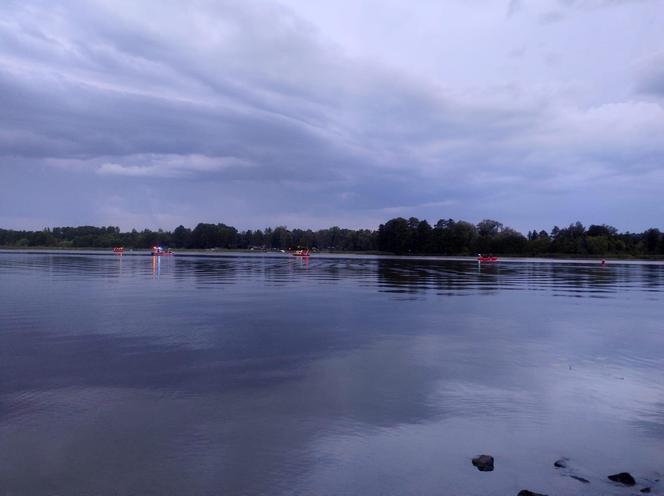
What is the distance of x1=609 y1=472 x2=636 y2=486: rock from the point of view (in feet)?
21.6

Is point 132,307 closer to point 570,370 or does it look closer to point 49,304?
point 49,304

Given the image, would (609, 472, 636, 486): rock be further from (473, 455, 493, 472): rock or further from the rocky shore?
(473, 455, 493, 472): rock

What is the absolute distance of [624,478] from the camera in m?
6.66

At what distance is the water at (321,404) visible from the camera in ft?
22.2

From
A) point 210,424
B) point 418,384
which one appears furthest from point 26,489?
point 418,384

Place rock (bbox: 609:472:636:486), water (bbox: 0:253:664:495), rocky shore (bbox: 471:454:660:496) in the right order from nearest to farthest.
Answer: rocky shore (bbox: 471:454:660:496), rock (bbox: 609:472:636:486), water (bbox: 0:253:664:495)

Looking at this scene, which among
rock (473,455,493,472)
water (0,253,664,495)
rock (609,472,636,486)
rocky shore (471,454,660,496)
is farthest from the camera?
rock (473,455,493,472)

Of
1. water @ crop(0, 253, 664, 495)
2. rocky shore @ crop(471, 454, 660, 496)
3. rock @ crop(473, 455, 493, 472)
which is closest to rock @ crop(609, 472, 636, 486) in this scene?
rocky shore @ crop(471, 454, 660, 496)

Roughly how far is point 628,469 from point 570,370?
17.5 feet

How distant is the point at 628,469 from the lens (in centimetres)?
711

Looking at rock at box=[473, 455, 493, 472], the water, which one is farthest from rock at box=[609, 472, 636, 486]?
rock at box=[473, 455, 493, 472]

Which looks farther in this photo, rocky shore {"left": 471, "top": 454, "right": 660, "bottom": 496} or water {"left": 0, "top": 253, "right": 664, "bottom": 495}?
water {"left": 0, "top": 253, "right": 664, "bottom": 495}

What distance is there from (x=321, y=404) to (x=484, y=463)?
321cm

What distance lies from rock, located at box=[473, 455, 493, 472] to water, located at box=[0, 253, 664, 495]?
12cm
